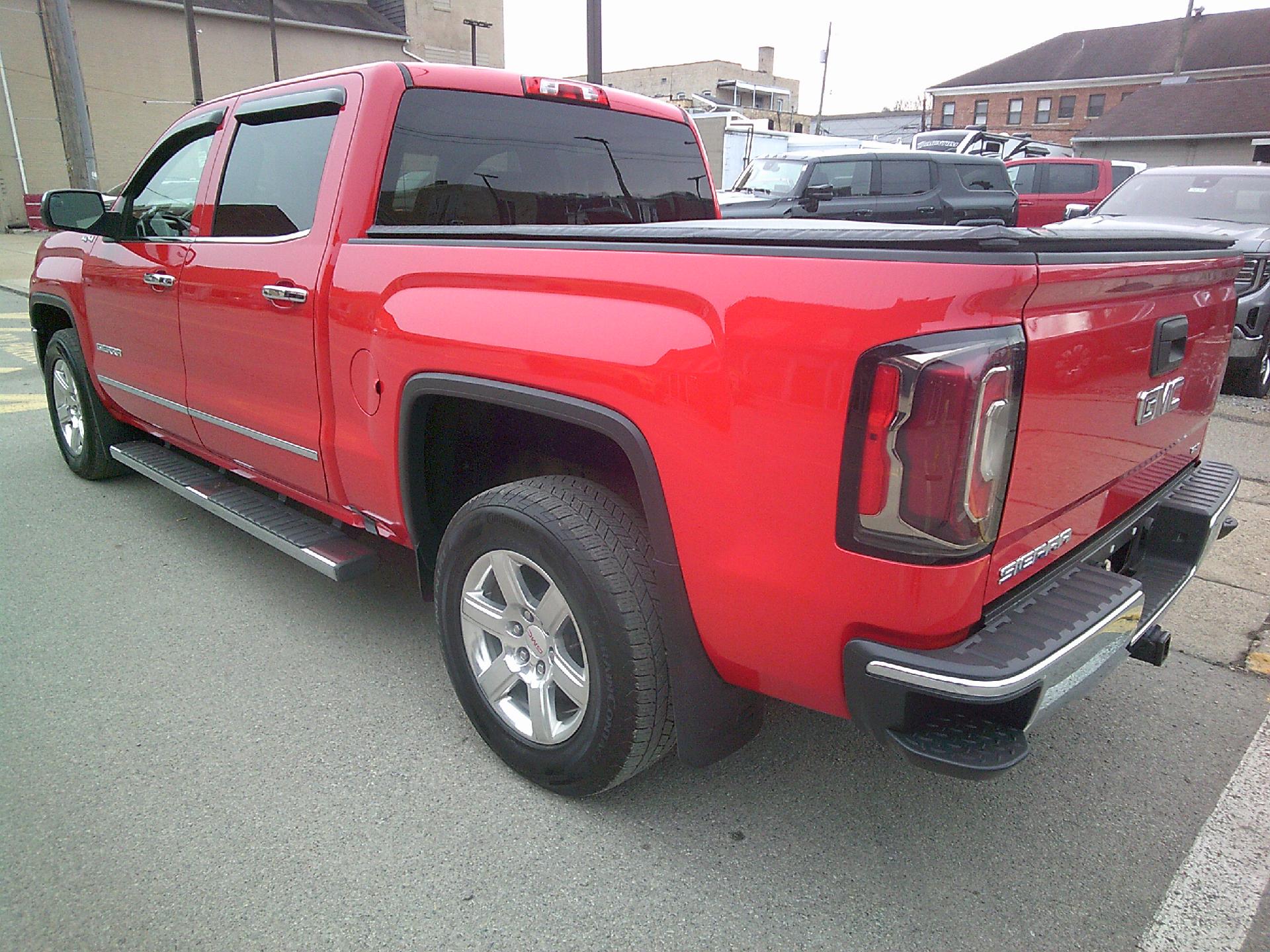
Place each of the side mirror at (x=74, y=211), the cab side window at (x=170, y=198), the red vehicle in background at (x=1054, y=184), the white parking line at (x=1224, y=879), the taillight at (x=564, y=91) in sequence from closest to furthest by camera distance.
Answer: the white parking line at (x=1224, y=879), the taillight at (x=564, y=91), the cab side window at (x=170, y=198), the side mirror at (x=74, y=211), the red vehicle in background at (x=1054, y=184)

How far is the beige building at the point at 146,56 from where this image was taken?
23938 millimetres

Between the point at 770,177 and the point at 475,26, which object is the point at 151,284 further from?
the point at 475,26

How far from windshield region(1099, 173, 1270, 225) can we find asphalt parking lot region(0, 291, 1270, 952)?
5980 mm

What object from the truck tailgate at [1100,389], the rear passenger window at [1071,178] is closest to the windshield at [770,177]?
the rear passenger window at [1071,178]

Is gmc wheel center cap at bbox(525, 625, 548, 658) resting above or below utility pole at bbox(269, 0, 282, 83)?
below

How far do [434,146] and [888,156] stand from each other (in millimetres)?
11179

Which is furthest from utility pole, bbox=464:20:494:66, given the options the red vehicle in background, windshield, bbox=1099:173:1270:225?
windshield, bbox=1099:173:1270:225

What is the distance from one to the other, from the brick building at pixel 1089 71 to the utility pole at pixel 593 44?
140 feet

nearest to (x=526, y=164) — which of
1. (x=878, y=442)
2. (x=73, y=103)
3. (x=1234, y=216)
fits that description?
(x=878, y=442)

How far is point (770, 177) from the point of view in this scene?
14758mm

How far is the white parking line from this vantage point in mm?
1965

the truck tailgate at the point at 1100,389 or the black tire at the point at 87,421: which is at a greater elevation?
the truck tailgate at the point at 1100,389

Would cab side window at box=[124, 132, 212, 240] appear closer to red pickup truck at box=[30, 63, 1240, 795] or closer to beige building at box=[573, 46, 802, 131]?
red pickup truck at box=[30, 63, 1240, 795]

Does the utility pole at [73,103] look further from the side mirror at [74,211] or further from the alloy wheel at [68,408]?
the side mirror at [74,211]
